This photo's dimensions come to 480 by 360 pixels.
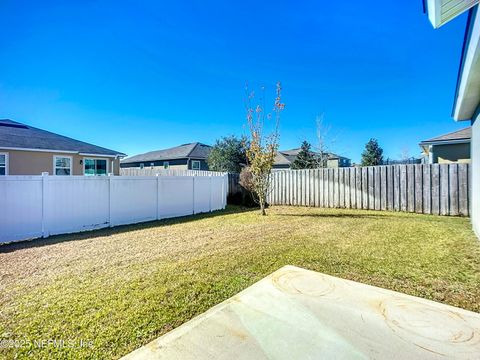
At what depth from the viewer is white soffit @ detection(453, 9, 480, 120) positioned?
8.38ft

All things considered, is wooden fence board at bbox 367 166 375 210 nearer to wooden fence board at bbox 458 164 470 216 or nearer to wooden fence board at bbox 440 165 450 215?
wooden fence board at bbox 440 165 450 215

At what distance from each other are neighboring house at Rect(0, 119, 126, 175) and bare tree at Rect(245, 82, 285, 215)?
10107mm

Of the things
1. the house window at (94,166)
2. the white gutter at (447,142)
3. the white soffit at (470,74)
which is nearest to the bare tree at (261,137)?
the white soffit at (470,74)

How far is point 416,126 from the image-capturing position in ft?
61.7

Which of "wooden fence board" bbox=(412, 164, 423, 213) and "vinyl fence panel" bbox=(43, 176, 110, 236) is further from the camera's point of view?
"wooden fence board" bbox=(412, 164, 423, 213)

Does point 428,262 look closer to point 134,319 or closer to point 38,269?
point 134,319

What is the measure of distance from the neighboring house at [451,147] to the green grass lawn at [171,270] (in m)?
6.70

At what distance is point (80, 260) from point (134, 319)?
2535mm

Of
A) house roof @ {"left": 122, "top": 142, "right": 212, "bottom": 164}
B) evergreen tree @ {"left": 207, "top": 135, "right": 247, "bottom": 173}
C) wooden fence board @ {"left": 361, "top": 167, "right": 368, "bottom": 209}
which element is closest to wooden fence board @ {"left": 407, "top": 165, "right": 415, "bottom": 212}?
wooden fence board @ {"left": 361, "top": 167, "right": 368, "bottom": 209}

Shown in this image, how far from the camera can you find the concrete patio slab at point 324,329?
189 centimetres

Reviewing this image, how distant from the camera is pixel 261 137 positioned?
31.1 feet

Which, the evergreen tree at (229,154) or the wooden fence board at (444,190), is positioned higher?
the evergreen tree at (229,154)

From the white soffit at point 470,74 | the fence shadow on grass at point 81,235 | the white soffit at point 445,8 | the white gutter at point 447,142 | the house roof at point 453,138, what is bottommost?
the fence shadow on grass at point 81,235

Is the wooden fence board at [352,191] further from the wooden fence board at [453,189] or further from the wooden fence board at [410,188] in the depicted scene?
the wooden fence board at [453,189]
